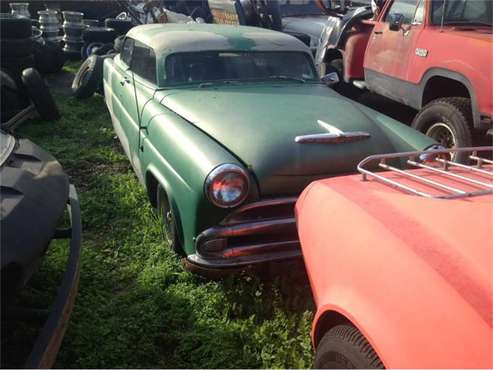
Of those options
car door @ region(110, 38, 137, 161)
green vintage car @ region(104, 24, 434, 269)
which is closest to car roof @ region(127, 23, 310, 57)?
green vintage car @ region(104, 24, 434, 269)

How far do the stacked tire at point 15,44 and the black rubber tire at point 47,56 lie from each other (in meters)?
1.54

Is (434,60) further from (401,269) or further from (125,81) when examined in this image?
(401,269)

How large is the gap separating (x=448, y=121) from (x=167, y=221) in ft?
10.1

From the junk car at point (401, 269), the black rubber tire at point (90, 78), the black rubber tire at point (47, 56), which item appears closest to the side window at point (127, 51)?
the black rubber tire at point (90, 78)

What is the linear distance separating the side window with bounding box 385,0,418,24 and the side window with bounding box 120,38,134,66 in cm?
313

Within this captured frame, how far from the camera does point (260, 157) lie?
2.93 meters

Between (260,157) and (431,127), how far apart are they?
2.93 metres

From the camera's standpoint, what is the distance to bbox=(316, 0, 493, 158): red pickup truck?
4562mm

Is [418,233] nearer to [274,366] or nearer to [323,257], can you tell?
[323,257]

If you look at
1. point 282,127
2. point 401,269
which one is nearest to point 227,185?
point 282,127

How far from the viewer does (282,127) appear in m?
3.18

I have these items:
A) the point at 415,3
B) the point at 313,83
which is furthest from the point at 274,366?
the point at 415,3

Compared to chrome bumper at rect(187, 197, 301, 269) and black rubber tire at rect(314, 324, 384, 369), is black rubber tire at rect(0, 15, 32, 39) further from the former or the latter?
black rubber tire at rect(314, 324, 384, 369)

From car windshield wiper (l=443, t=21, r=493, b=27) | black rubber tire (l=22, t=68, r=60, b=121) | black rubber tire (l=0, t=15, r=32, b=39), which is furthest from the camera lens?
black rubber tire (l=0, t=15, r=32, b=39)
